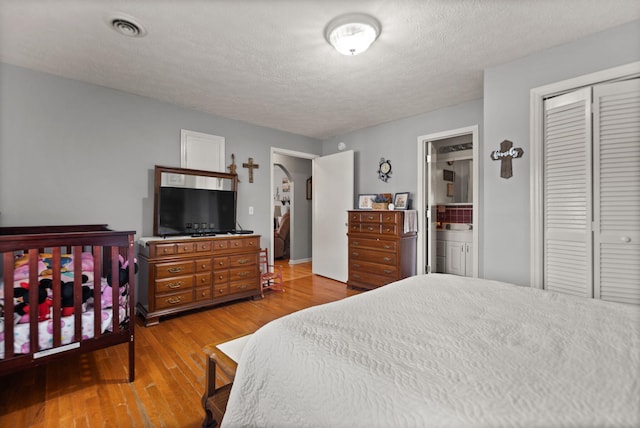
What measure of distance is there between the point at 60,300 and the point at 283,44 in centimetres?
230

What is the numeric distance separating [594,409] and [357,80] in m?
2.79

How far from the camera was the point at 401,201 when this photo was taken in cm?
396

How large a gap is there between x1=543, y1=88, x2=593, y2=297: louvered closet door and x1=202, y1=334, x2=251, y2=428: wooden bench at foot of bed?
2.45m

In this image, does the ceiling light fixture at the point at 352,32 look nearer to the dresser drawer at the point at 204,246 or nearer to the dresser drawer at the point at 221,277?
the dresser drawer at the point at 204,246

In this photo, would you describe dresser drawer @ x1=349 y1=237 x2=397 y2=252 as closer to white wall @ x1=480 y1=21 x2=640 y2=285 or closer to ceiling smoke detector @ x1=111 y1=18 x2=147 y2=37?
white wall @ x1=480 y1=21 x2=640 y2=285

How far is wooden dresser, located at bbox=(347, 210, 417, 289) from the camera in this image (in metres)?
3.66

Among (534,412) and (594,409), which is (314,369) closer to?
(534,412)

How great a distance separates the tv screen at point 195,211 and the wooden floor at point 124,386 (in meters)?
1.06

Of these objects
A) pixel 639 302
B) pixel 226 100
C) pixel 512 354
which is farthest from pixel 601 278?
pixel 226 100

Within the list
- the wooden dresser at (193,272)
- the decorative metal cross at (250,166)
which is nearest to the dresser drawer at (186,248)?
the wooden dresser at (193,272)

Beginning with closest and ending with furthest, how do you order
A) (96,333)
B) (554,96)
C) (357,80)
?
(96,333) < (554,96) < (357,80)

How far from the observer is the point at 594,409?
69 centimetres

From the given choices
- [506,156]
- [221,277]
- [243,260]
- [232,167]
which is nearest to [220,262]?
[221,277]

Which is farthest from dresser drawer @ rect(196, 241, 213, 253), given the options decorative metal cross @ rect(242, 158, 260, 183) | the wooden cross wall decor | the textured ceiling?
the wooden cross wall decor
